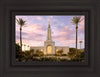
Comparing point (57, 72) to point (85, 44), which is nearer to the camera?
point (57, 72)

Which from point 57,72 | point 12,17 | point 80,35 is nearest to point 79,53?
point 80,35

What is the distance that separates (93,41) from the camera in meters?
1.33

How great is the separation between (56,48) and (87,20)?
597 mm

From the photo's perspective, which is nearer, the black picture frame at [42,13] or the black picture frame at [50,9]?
the black picture frame at [50,9]

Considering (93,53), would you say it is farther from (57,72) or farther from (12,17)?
(12,17)

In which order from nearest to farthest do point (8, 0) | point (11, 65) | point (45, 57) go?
1. point (8, 0)
2. point (11, 65)
3. point (45, 57)

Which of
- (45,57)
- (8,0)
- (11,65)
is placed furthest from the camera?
(45,57)

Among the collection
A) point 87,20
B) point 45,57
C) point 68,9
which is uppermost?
point 68,9

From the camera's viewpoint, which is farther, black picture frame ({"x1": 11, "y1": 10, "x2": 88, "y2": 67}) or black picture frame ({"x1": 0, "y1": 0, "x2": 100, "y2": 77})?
black picture frame ({"x1": 11, "y1": 10, "x2": 88, "y2": 67})

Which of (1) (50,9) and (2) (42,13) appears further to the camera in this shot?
(2) (42,13)

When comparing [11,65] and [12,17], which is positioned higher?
[12,17]

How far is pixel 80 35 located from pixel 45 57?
604 mm

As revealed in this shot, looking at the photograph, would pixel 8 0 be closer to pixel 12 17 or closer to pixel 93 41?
pixel 12 17

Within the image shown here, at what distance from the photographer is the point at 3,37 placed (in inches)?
52.2
